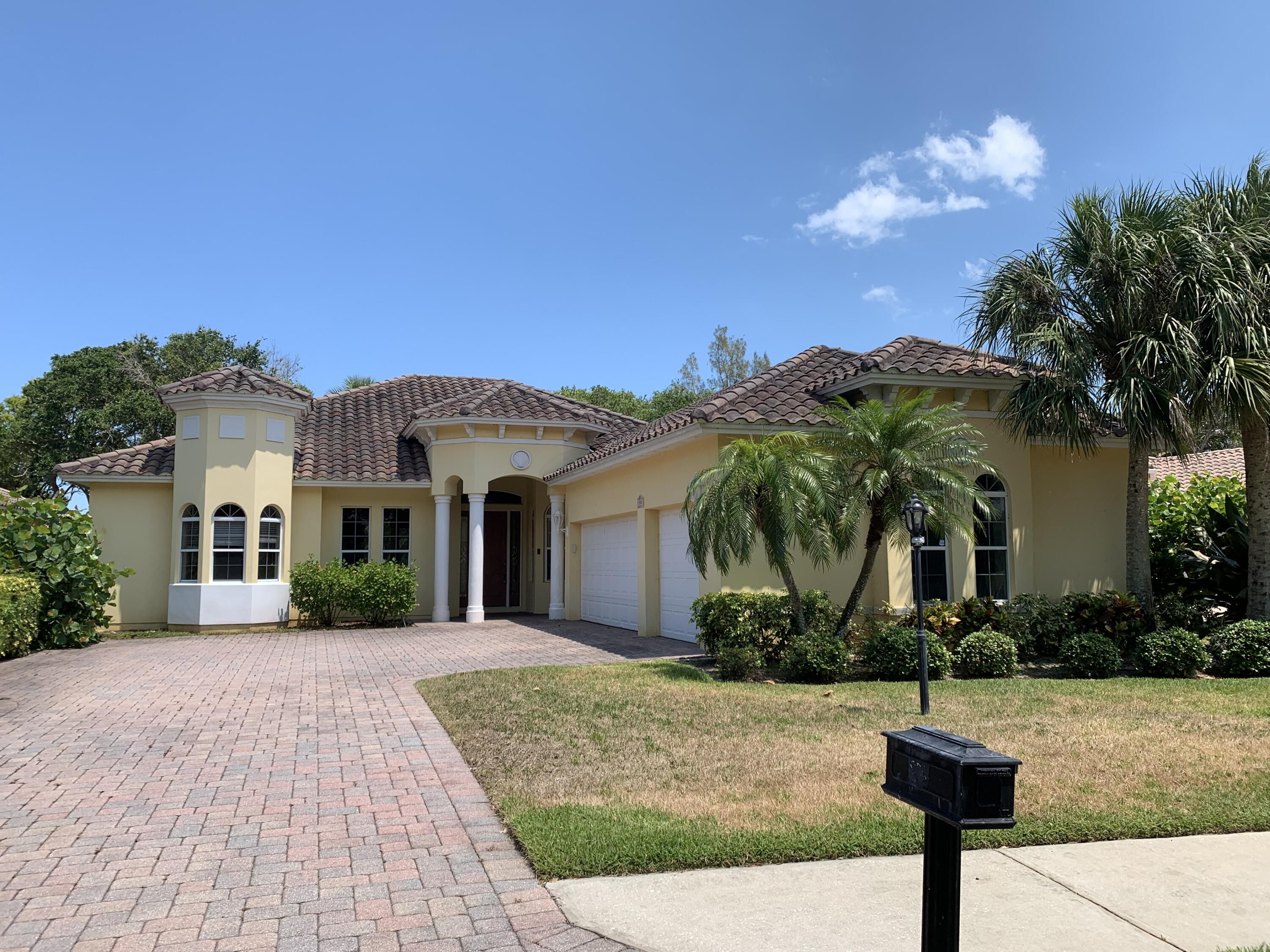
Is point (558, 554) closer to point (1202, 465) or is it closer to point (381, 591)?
point (381, 591)

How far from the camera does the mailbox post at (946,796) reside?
270 centimetres

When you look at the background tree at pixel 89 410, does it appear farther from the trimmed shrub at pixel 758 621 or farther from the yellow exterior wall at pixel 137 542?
the trimmed shrub at pixel 758 621

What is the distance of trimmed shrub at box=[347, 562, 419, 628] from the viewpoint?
18.8m

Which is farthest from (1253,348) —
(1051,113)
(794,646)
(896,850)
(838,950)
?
(838,950)

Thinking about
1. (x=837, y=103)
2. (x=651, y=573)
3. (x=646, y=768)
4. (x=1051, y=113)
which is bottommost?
(x=646, y=768)

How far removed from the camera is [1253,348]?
11469 mm

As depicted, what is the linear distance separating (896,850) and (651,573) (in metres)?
11.2

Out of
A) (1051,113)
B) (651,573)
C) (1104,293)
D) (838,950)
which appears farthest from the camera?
(651,573)

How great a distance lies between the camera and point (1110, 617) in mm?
12562

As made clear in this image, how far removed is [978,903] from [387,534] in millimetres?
18871

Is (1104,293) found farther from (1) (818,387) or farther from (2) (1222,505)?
(2) (1222,505)

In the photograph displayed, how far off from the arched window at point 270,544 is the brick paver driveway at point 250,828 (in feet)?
26.9

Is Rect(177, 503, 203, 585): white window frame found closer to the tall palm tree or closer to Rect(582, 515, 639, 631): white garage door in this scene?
Rect(582, 515, 639, 631): white garage door

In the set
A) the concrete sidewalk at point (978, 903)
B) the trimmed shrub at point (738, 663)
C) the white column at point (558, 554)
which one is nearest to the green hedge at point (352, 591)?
the white column at point (558, 554)
